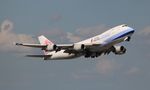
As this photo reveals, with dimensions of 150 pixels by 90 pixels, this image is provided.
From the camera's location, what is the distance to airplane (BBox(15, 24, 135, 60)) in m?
125

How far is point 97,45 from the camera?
414 feet

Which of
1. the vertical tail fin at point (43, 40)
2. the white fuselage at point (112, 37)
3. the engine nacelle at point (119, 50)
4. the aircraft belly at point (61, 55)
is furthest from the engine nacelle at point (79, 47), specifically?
the vertical tail fin at point (43, 40)

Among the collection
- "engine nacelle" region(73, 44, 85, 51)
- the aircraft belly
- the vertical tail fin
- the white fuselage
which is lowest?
the aircraft belly

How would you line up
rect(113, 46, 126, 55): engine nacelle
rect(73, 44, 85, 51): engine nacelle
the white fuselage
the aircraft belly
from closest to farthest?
the white fuselage
rect(73, 44, 85, 51): engine nacelle
rect(113, 46, 126, 55): engine nacelle
the aircraft belly

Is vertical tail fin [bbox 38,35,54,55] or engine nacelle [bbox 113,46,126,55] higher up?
vertical tail fin [bbox 38,35,54,55]

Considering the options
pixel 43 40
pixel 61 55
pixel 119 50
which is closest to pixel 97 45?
pixel 119 50

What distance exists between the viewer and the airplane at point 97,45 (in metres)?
125

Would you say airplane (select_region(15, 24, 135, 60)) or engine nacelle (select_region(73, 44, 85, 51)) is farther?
engine nacelle (select_region(73, 44, 85, 51))

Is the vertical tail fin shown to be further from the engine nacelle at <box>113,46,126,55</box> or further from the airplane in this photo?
the engine nacelle at <box>113,46,126,55</box>

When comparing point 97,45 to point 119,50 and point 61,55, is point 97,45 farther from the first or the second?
point 61,55

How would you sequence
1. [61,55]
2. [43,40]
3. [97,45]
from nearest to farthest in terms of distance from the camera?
[97,45], [61,55], [43,40]

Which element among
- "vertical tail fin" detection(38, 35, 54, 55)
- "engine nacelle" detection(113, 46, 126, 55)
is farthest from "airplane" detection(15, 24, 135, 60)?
"vertical tail fin" detection(38, 35, 54, 55)

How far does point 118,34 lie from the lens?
409 ft

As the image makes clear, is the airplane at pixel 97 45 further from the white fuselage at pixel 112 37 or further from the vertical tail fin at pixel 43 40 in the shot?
the vertical tail fin at pixel 43 40
